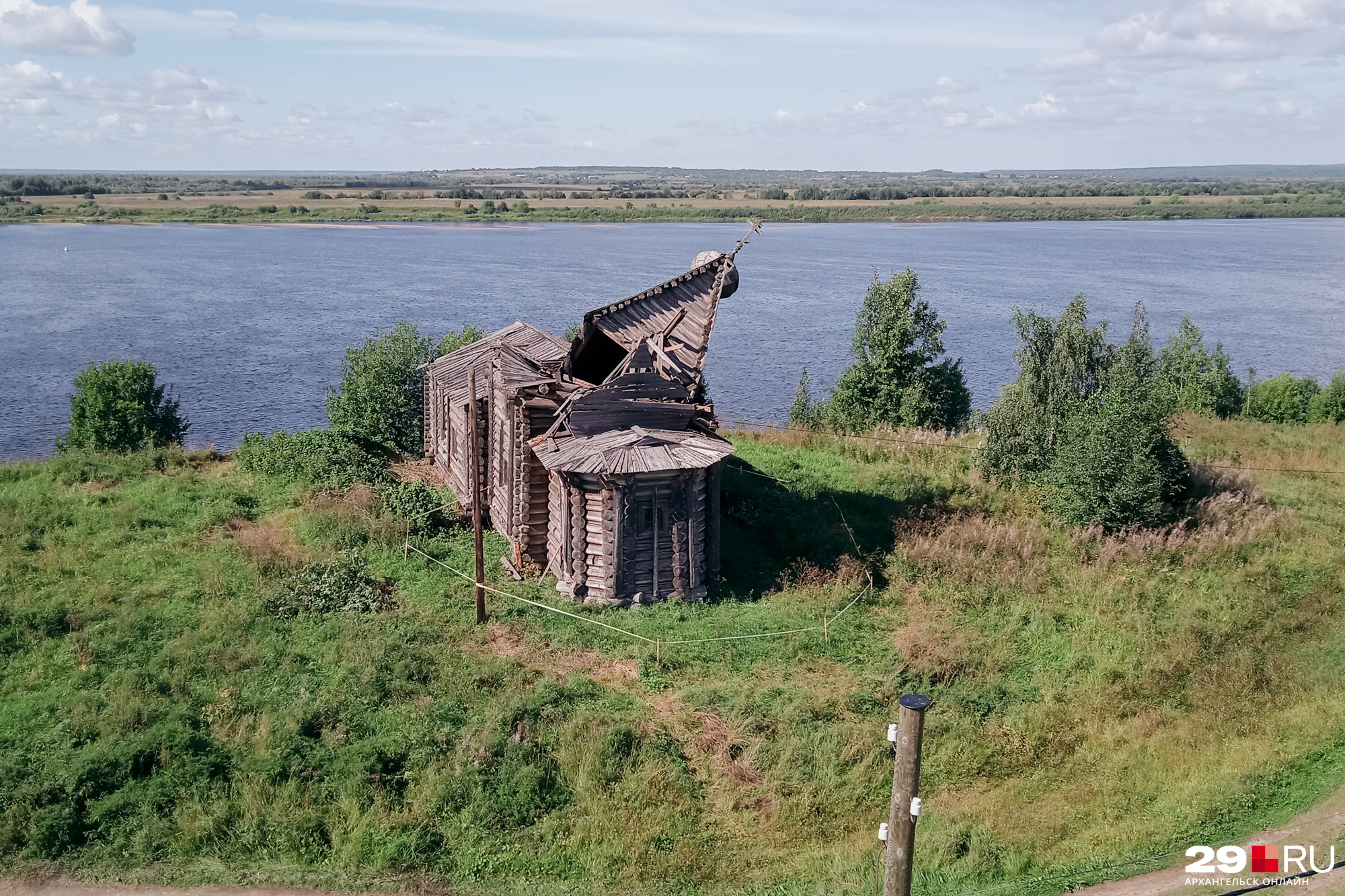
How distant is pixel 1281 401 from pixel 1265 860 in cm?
3062

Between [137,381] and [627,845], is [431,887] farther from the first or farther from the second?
[137,381]

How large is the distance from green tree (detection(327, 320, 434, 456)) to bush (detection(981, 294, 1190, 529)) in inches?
652

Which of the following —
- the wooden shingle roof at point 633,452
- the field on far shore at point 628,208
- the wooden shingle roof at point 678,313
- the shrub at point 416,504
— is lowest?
the shrub at point 416,504

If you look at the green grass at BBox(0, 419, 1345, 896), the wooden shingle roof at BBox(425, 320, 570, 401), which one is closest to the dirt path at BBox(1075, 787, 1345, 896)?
the green grass at BBox(0, 419, 1345, 896)

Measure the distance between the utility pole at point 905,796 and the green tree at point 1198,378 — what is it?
3266 cm

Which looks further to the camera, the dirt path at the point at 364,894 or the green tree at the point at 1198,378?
the green tree at the point at 1198,378

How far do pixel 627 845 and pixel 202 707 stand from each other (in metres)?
7.23

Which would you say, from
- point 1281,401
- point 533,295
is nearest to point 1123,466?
point 1281,401

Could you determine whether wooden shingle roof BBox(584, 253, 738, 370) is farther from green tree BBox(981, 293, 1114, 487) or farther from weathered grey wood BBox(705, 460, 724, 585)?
green tree BBox(981, 293, 1114, 487)

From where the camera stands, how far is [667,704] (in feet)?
53.4

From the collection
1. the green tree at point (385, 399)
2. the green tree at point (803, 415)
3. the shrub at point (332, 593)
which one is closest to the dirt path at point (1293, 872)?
the shrub at point (332, 593)

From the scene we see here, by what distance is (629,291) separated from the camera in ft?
229

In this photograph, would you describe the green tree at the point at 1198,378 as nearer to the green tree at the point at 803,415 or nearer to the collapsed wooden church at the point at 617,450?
the green tree at the point at 803,415

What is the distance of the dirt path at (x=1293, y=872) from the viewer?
38.9 ft
